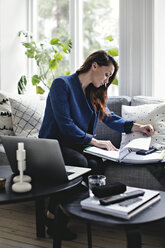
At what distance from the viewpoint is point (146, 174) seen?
201cm

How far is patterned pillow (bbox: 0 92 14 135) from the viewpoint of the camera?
267 cm

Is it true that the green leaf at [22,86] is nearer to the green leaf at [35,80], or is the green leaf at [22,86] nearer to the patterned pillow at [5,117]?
the green leaf at [35,80]

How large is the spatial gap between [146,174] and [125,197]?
0.83 meters

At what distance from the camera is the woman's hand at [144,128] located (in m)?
2.22

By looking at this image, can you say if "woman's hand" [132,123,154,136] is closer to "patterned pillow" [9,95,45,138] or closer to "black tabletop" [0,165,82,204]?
"patterned pillow" [9,95,45,138]

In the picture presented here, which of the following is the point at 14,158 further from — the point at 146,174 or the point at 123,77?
the point at 123,77

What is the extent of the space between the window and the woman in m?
1.14

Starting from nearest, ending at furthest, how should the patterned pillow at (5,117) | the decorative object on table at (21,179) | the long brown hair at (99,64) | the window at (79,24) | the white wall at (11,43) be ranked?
the decorative object on table at (21,179) → the long brown hair at (99,64) → the patterned pillow at (5,117) → the window at (79,24) → the white wall at (11,43)

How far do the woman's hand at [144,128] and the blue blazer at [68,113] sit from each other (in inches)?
11.6

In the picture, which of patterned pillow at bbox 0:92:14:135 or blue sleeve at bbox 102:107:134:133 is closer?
blue sleeve at bbox 102:107:134:133

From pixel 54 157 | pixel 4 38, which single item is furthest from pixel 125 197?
pixel 4 38

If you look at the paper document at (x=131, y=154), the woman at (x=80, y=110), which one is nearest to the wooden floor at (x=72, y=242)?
the woman at (x=80, y=110)

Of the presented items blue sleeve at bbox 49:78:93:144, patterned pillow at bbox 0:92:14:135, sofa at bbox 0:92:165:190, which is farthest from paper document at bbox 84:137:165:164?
patterned pillow at bbox 0:92:14:135

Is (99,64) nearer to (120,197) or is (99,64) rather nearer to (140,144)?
(140,144)
